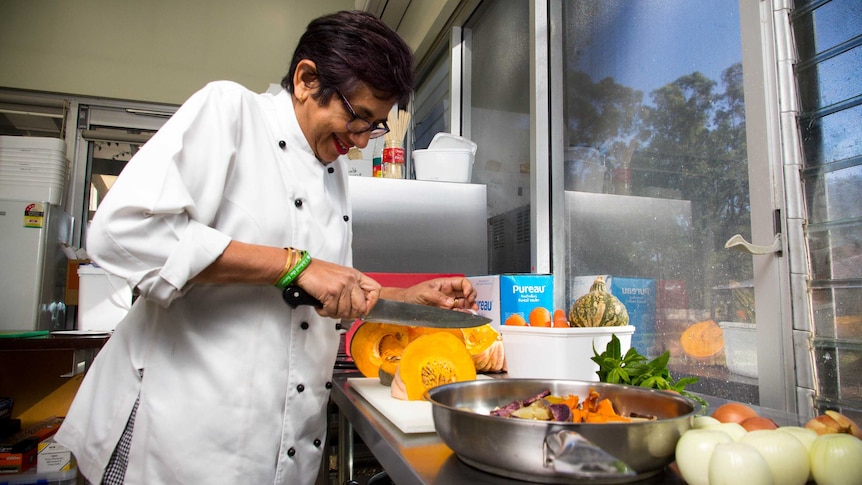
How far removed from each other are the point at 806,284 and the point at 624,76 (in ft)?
3.10

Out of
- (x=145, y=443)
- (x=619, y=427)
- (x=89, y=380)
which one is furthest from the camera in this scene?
(x=89, y=380)

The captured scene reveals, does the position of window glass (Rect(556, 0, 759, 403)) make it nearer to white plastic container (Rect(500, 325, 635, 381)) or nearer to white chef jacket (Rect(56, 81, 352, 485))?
white plastic container (Rect(500, 325, 635, 381))

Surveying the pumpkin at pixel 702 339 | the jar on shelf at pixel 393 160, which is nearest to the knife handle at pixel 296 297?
the pumpkin at pixel 702 339

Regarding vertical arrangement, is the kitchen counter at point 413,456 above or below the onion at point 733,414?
below

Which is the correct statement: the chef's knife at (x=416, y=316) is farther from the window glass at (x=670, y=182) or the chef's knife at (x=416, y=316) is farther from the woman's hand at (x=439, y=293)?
the window glass at (x=670, y=182)

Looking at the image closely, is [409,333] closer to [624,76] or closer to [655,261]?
[655,261]

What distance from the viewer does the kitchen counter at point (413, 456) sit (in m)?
0.74

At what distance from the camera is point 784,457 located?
0.64 m

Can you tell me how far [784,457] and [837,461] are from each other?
2.1 inches

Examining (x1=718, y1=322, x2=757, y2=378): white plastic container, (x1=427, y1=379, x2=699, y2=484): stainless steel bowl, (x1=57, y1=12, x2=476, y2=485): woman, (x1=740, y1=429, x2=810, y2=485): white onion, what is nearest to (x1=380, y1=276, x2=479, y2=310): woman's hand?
(x1=57, y1=12, x2=476, y2=485): woman

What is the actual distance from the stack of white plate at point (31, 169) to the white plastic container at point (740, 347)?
13.2 feet

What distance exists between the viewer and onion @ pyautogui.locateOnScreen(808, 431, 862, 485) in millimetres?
617

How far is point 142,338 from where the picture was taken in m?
1.16

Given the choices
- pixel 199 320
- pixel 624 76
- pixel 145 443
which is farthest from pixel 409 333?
pixel 624 76
